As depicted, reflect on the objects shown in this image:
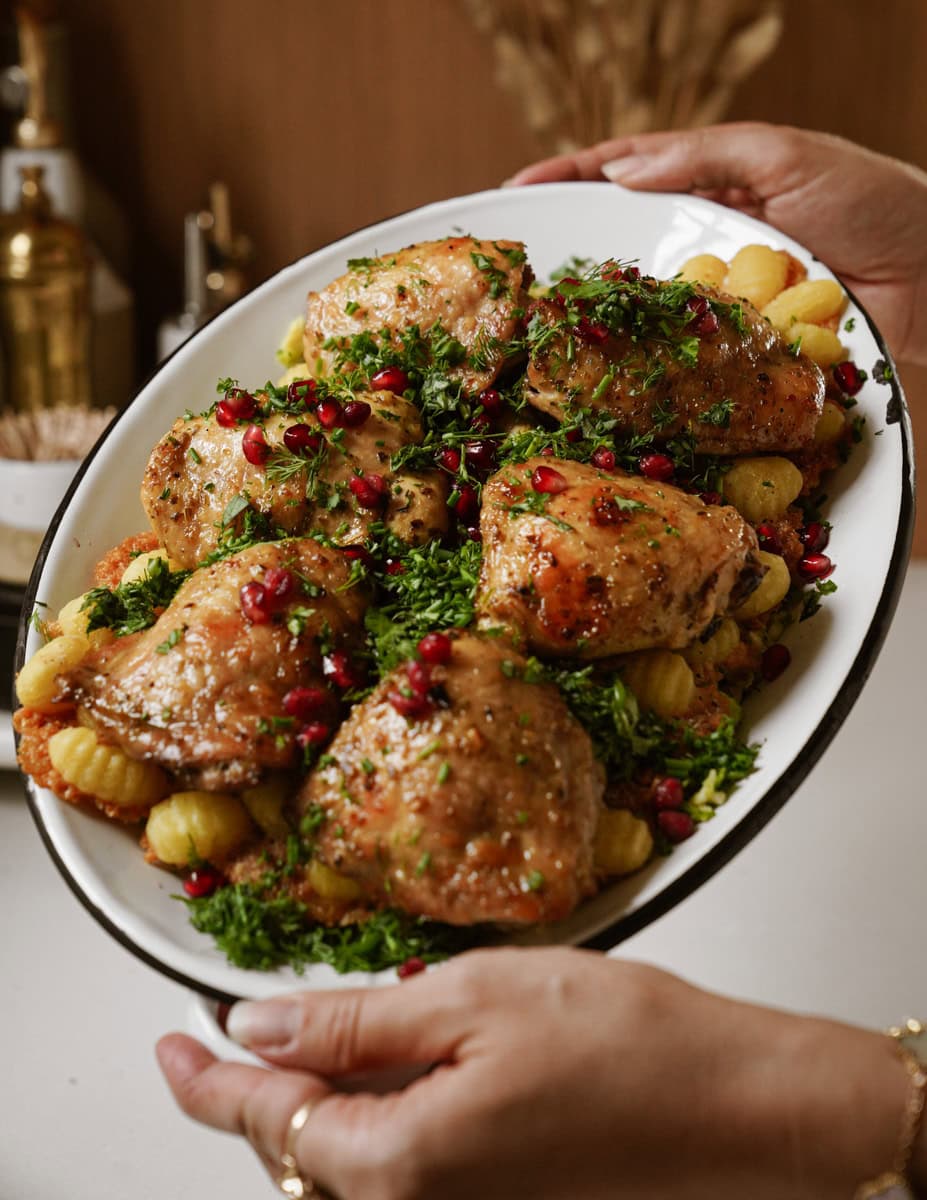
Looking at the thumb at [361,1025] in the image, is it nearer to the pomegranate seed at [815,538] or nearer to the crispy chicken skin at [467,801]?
the crispy chicken skin at [467,801]

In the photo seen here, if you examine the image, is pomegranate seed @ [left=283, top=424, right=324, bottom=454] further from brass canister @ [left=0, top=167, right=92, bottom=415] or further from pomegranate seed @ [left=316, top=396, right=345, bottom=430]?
brass canister @ [left=0, top=167, right=92, bottom=415]

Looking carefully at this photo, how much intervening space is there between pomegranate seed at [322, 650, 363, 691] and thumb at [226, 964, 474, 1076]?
0.59 meters

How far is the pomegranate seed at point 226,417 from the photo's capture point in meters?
2.77

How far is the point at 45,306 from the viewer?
6309 millimetres

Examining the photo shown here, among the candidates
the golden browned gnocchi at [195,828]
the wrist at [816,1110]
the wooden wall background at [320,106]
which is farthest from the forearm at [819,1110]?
the wooden wall background at [320,106]

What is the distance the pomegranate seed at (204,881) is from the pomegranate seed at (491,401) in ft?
4.05

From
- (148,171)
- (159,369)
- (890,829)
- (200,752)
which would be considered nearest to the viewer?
(200,752)

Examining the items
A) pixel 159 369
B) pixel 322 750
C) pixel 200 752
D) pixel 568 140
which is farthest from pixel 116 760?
pixel 568 140

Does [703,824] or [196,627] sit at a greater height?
[196,627]

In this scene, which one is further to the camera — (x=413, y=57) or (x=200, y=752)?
(x=413, y=57)

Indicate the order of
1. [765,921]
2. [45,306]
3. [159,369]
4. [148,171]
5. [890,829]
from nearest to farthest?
[159,369] < [765,921] < [890,829] < [45,306] < [148,171]

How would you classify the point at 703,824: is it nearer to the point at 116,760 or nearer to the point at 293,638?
the point at 293,638

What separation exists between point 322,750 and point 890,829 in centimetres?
271

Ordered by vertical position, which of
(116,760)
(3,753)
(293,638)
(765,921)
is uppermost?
(293,638)
